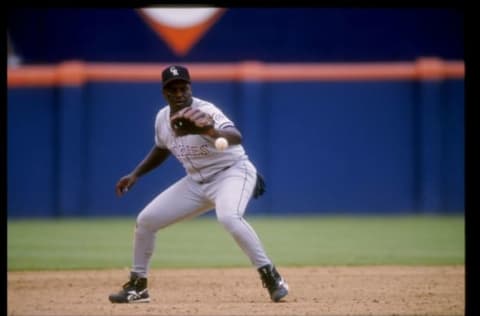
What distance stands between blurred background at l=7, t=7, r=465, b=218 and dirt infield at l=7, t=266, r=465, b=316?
6.18 m

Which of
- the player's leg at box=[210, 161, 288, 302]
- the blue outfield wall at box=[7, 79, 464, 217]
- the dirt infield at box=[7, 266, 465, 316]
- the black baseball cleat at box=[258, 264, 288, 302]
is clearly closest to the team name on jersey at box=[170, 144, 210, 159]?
the player's leg at box=[210, 161, 288, 302]

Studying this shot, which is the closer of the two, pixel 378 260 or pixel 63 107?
pixel 378 260

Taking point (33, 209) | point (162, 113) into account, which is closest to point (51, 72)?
point (33, 209)

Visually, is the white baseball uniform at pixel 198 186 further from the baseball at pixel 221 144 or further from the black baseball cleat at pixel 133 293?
the baseball at pixel 221 144

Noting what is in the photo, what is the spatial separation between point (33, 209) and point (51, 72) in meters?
2.06

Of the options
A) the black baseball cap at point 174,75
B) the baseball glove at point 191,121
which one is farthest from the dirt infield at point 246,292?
the black baseball cap at point 174,75

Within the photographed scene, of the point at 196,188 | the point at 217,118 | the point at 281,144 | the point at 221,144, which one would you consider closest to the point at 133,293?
the point at 196,188

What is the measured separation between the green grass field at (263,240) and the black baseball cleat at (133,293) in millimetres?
2465

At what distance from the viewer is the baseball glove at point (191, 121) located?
596 cm

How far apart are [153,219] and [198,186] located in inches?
14.6

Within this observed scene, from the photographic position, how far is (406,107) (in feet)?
49.8

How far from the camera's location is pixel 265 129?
15.1 meters
